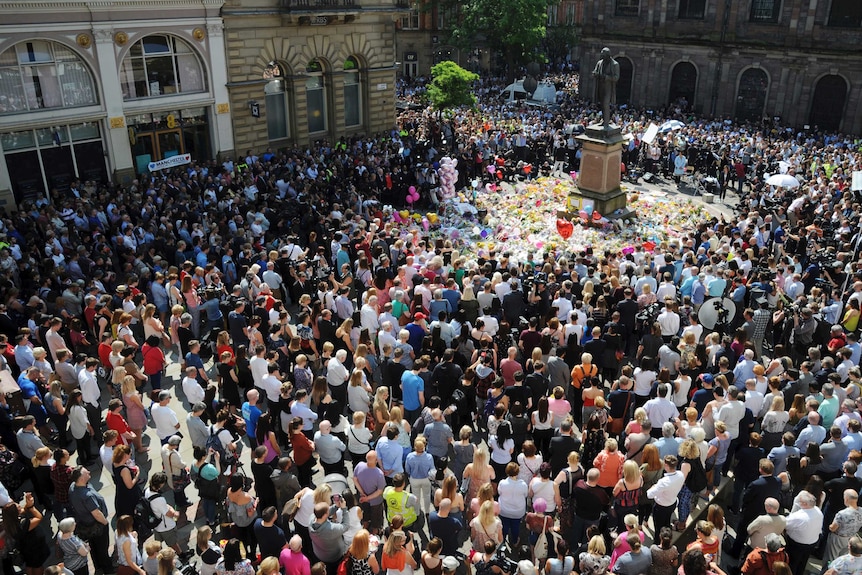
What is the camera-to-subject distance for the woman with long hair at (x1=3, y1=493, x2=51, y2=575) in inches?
315

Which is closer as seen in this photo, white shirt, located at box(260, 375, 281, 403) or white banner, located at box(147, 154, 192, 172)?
white shirt, located at box(260, 375, 281, 403)

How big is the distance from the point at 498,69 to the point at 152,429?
55.6 m

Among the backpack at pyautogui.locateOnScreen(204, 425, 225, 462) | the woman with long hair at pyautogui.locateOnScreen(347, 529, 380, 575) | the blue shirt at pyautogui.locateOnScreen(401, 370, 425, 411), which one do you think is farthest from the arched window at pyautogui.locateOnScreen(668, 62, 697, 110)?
the woman with long hair at pyautogui.locateOnScreen(347, 529, 380, 575)

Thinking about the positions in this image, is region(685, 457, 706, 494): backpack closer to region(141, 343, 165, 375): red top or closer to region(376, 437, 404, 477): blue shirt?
region(376, 437, 404, 477): blue shirt

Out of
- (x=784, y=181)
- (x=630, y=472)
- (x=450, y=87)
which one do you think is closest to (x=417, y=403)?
(x=630, y=472)

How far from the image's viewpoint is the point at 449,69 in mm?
34406

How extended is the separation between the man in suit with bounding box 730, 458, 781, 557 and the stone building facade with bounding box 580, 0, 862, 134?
34.5 meters

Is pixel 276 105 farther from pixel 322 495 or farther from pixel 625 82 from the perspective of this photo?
pixel 625 82

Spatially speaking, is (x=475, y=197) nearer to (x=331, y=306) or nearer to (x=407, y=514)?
(x=331, y=306)

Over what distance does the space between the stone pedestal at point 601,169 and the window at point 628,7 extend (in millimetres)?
24251

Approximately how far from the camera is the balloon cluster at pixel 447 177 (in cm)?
2383

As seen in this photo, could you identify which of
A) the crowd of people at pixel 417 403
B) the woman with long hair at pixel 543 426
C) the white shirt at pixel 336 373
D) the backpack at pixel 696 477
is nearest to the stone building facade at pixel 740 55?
the crowd of people at pixel 417 403

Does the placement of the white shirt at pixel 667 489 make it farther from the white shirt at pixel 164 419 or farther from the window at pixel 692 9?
the window at pixel 692 9

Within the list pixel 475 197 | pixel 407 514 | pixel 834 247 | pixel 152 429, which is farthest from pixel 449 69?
pixel 407 514
